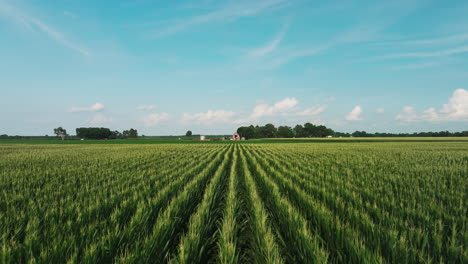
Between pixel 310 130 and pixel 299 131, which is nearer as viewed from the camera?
pixel 310 130

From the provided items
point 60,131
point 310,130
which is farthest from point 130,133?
point 310,130

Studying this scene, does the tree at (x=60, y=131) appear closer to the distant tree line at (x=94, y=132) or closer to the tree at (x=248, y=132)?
the distant tree line at (x=94, y=132)

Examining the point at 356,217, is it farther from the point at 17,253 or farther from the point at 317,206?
the point at 17,253

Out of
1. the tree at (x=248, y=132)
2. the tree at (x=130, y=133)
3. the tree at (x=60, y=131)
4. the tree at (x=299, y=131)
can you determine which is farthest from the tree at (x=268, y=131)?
the tree at (x=60, y=131)

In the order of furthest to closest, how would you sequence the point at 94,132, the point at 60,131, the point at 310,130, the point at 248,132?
the point at 60,131, the point at 248,132, the point at 310,130, the point at 94,132

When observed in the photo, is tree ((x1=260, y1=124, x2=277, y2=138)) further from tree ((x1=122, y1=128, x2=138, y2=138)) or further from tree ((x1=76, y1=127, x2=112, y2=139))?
tree ((x1=122, y1=128, x2=138, y2=138))

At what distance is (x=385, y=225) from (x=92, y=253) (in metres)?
3.96

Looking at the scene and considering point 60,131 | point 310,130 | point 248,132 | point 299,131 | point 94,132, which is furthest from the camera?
point 60,131

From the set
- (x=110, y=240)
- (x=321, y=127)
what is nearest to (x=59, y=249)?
(x=110, y=240)

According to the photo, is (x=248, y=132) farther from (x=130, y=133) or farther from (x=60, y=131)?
(x=60, y=131)

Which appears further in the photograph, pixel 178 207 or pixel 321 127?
pixel 321 127

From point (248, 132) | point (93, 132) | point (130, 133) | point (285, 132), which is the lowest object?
point (285, 132)

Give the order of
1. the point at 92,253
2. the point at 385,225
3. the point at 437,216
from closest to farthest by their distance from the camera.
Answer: the point at 92,253
the point at 385,225
the point at 437,216

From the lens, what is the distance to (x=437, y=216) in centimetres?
349
